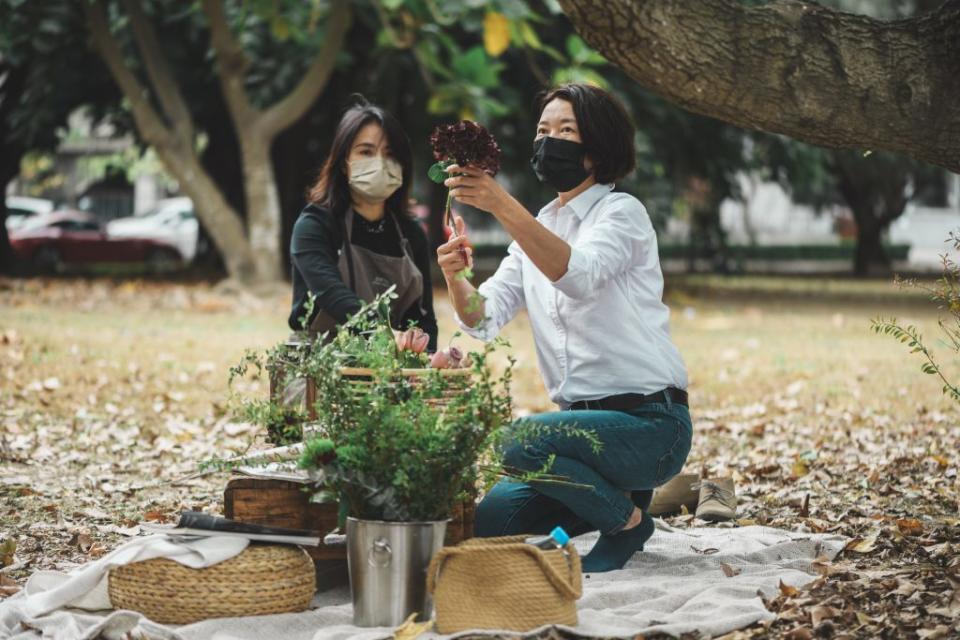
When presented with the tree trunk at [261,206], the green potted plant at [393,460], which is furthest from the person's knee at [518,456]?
the tree trunk at [261,206]

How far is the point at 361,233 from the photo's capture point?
5.95 meters

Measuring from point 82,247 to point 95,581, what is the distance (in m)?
26.3

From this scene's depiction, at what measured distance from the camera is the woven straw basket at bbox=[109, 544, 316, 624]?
4.10 metres

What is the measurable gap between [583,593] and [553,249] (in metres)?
1.14

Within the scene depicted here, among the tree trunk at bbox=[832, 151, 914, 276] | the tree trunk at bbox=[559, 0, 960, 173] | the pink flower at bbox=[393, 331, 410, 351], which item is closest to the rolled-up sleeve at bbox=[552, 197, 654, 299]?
the pink flower at bbox=[393, 331, 410, 351]

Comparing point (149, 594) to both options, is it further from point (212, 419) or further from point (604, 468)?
point (212, 419)

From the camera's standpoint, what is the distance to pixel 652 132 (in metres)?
21.5

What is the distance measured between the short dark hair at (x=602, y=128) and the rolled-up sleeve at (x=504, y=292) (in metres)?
0.44

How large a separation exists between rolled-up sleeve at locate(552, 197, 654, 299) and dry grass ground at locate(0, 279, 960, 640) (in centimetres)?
121

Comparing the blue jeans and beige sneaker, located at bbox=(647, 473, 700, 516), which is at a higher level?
the blue jeans

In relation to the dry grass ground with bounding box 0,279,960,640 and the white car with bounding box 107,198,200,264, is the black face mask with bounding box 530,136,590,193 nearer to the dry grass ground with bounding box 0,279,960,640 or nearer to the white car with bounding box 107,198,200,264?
the dry grass ground with bounding box 0,279,960,640

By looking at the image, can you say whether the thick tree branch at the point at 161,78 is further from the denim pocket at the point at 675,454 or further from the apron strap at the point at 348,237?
the denim pocket at the point at 675,454

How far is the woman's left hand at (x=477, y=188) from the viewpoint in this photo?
168 inches

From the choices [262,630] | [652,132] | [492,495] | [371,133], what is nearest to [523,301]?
[492,495]
